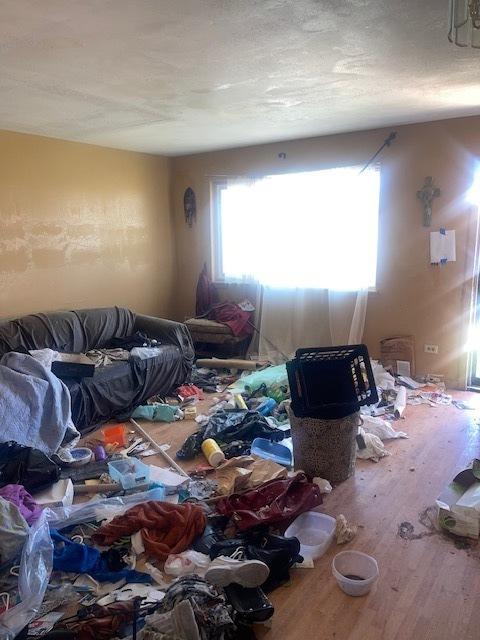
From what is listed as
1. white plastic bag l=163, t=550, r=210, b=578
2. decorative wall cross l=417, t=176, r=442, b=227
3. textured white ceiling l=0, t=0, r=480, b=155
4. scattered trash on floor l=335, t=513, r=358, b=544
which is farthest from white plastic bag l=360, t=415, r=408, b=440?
textured white ceiling l=0, t=0, r=480, b=155

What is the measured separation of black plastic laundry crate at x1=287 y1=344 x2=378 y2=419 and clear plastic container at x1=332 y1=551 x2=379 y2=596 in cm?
77

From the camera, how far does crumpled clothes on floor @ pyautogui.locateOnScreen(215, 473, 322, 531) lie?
2254 mm

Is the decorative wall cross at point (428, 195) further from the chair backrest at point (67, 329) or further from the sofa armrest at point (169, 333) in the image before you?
the chair backrest at point (67, 329)

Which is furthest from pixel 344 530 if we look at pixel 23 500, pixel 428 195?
pixel 428 195

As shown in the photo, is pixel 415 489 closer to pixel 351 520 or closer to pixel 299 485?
pixel 351 520

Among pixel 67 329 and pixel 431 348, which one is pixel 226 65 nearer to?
pixel 67 329

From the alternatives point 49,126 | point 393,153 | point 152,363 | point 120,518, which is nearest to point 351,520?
point 120,518

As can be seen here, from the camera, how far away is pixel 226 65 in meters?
2.48

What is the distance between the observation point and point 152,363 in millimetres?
4047

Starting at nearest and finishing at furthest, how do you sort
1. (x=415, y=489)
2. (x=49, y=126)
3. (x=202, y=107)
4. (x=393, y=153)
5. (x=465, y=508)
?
(x=465, y=508), (x=415, y=489), (x=202, y=107), (x=49, y=126), (x=393, y=153)

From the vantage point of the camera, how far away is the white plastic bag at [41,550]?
5.80 ft

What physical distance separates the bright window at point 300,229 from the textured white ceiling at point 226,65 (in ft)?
2.49

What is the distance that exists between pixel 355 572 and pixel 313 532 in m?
0.32

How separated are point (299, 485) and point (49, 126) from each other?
3467 mm
